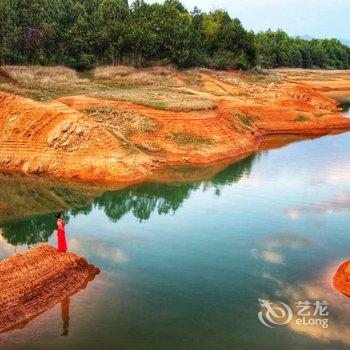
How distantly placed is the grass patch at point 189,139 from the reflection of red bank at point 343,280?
21520 millimetres

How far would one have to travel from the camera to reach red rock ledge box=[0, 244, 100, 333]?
15.8 meters

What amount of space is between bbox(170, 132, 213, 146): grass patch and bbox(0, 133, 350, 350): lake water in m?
4.04

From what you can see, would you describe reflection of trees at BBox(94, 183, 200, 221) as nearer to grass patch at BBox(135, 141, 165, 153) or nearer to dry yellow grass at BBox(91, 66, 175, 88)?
grass patch at BBox(135, 141, 165, 153)

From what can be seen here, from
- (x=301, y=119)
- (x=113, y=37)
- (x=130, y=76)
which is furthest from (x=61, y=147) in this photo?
(x=113, y=37)

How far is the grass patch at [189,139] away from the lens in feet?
129

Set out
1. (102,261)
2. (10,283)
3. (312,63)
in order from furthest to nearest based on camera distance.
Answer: (312,63), (102,261), (10,283)

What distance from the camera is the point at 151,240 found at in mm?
22906

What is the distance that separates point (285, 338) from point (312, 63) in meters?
128

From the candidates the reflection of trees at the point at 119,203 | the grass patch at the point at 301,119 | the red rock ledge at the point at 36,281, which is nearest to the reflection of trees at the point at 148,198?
the reflection of trees at the point at 119,203

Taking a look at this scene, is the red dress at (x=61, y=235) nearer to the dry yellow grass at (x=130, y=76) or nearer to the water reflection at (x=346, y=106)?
the dry yellow grass at (x=130, y=76)

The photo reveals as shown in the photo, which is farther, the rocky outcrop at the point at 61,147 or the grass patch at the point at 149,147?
the grass patch at the point at 149,147

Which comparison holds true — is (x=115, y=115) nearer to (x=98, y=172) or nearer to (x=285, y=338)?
(x=98, y=172)

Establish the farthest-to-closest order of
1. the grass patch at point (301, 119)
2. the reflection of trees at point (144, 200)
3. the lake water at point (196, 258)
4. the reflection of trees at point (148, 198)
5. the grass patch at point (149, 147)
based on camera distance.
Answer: the grass patch at point (301, 119) < the grass patch at point (149, 147) < the reflection of trees at point (148, 198) < the reflection of trees at point (144, 200) < the lake water at point (196, 258)

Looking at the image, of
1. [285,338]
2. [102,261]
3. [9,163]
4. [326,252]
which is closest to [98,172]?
[9,163]
